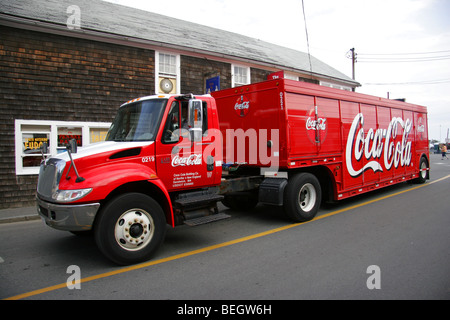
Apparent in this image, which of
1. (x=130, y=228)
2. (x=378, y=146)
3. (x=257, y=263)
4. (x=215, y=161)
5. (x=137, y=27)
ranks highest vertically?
(x=137, y=27)

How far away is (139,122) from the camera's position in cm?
502

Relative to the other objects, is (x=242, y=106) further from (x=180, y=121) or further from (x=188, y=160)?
(x=188, y=160)

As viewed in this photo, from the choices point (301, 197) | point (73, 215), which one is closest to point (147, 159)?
point (73, 215)

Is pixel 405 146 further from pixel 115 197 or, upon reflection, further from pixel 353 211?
pixel 115 197

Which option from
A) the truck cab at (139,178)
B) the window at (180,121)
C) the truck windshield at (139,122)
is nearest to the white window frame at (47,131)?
the truck windshield at (139,122)

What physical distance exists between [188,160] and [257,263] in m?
1.95

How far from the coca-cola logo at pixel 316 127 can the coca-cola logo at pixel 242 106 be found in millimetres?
1368

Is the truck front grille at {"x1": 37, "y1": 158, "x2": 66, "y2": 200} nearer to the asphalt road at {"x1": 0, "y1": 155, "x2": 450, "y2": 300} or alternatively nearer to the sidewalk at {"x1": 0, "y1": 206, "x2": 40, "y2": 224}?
the asphalt road at {"x1": 0, "y1": 155, "x2": 450, "y2": 300}

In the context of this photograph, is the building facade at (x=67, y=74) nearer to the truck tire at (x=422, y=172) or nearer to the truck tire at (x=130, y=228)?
the truck tire at (x=130, y=228)

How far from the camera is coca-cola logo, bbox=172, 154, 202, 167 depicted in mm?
4988

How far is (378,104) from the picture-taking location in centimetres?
923

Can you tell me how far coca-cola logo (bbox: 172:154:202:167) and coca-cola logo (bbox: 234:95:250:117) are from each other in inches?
91.8

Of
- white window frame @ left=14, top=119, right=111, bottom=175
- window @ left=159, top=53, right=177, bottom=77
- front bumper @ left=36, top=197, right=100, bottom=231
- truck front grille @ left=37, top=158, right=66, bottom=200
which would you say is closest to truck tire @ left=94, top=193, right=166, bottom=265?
front bumper @ left=36, top=197, right=100, bottom=231

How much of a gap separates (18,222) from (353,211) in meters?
8.42
